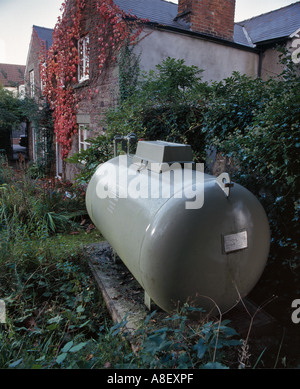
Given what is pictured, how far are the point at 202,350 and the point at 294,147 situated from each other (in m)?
2.08

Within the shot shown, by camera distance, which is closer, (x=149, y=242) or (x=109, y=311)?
(x=149, y=242)

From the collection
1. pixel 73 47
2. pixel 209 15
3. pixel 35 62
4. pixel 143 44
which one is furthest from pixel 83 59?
pixel 35 62

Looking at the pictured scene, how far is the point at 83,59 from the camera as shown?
31.9 ft

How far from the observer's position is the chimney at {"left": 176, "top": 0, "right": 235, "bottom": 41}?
8.50 m

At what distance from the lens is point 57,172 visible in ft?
41.2

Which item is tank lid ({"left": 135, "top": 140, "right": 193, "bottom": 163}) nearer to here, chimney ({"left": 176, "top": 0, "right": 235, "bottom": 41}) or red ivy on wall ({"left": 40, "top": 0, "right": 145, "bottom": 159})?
red ivy on wall ({"left": 40, "top": 0, "right": 145, "bottom": 159})

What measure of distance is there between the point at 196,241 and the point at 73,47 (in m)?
9.41

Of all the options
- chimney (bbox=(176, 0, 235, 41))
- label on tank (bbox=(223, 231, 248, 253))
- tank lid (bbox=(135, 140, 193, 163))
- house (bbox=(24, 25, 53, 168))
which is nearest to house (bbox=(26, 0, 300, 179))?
chimney (bbox=(176, 0, 235, 41))

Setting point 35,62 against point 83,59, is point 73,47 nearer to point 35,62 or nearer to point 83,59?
point 83,59

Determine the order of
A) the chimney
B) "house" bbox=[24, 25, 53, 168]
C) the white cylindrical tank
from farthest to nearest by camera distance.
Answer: "house" bbox=[24, 25, 53, 168] → the chimney → the white cylindrical tank

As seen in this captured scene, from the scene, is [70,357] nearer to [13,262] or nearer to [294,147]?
[13,262]
